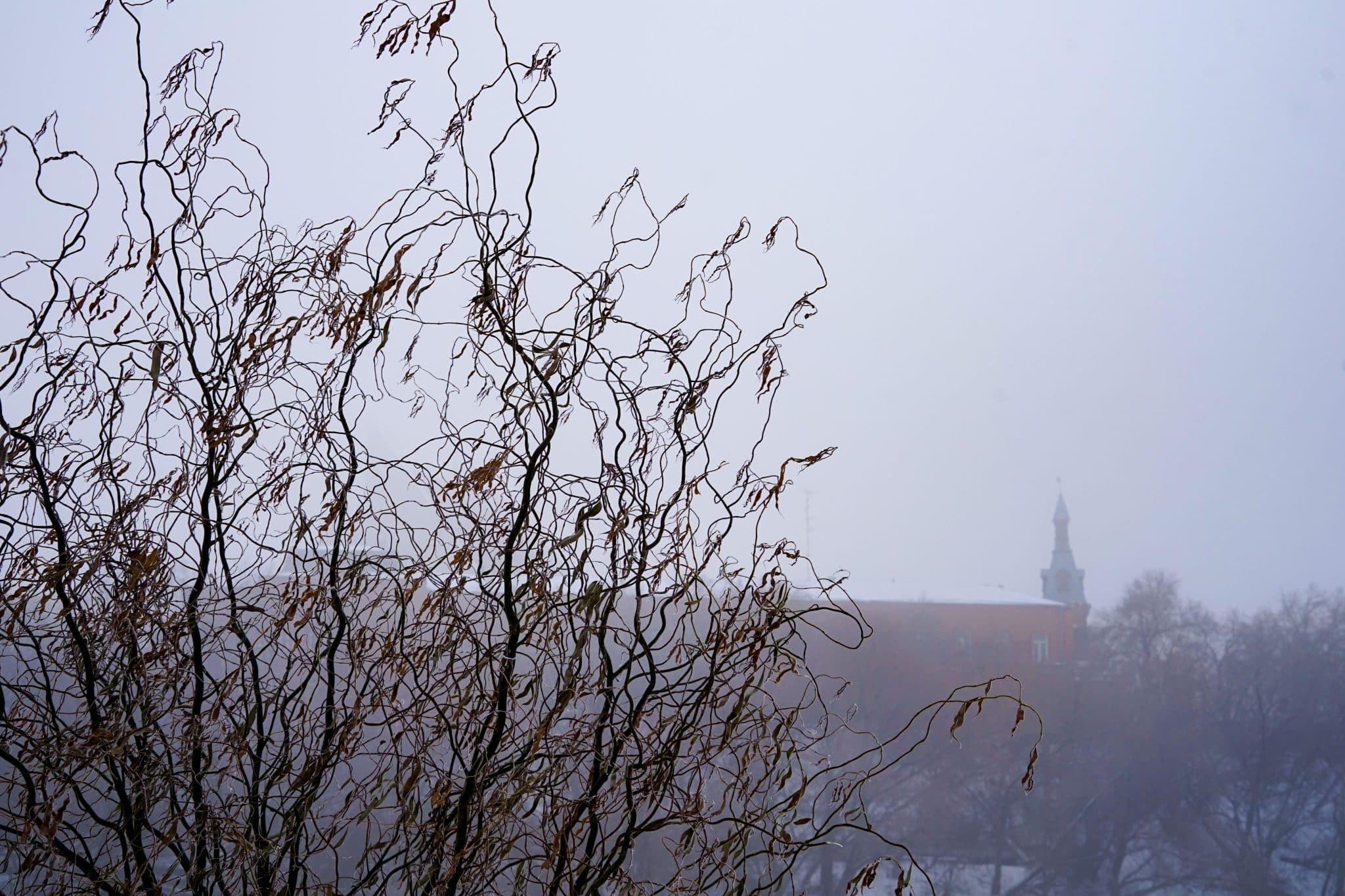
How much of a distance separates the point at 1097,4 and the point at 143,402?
5710 millimetres

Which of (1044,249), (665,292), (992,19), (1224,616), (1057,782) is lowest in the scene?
(1057,782)

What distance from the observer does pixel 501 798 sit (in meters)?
0.64

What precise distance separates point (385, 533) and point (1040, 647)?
283 inches

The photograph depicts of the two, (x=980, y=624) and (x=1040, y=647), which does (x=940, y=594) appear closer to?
(x=980, y=624)

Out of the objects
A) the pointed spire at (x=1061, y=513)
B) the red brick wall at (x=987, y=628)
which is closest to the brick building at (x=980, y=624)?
the red brick wall at (x=987, y=628)

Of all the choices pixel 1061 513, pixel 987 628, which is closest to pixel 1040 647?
pixel 987 628

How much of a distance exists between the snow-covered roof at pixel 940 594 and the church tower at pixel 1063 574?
2620mm

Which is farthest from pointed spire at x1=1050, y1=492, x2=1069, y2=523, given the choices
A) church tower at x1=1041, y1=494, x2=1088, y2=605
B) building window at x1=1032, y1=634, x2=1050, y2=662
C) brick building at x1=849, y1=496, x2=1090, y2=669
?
building window at x1=1032, y1=634, x2=1050, y2=662

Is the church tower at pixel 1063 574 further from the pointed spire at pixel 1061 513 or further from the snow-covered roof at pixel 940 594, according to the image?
the snow-covered roof at pixel 940 594

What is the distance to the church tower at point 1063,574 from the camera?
35.3ft

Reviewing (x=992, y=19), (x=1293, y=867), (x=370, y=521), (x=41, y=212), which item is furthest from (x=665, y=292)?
(x=1293, y=867)

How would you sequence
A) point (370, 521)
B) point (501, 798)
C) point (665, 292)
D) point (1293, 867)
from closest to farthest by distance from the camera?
point (501, 798), point (370, 521), point (665, 292), point (1293, 867)

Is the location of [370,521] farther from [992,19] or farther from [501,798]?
[992,19]

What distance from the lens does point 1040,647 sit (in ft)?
23.5
